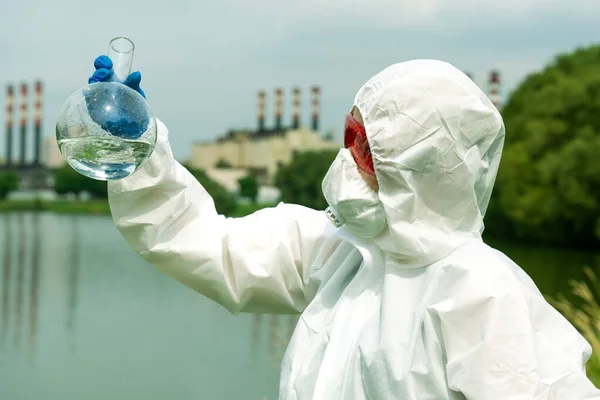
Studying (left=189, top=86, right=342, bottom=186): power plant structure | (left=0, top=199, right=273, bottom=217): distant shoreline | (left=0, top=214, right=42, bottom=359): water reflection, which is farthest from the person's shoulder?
(left=189, top=86, right=342, bottom=186): power plant structure

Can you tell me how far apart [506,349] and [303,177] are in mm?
39743

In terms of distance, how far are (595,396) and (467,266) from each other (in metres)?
0.34

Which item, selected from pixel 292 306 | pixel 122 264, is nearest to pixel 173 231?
pixel 292 306

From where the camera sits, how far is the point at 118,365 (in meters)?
10.6

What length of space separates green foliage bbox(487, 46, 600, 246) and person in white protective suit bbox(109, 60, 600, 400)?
19.7m

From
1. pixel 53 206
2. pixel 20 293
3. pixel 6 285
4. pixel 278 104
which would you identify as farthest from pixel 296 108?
pixel 20 293

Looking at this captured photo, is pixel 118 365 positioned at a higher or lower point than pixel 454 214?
lower

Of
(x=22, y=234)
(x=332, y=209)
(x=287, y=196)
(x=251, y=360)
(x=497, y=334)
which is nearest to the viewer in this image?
(x=497, y=334)

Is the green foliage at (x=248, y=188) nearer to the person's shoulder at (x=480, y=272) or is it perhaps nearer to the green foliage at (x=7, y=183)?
the green foliage at (x=7, y=183)

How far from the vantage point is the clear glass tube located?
2057 mm

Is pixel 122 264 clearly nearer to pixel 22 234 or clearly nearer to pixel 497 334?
pixel 22 234

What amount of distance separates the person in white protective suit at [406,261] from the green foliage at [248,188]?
1705 inches

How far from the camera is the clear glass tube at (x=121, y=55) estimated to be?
2057 millimetres

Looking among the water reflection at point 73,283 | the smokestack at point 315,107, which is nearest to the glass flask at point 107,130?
the water reflection at point 73,283
